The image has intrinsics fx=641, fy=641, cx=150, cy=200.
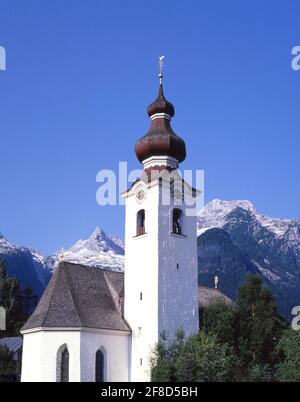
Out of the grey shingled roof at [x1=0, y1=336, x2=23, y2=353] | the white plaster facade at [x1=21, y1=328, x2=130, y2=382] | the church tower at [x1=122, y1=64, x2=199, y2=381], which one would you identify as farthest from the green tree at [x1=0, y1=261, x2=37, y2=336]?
the church tower at [x1=122, y1=64, x2=199, y2=381]

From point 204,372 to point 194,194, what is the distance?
13.2m

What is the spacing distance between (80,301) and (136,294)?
12.2 feet

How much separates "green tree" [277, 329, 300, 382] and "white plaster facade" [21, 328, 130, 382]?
9.98 meters

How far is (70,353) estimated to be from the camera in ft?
122

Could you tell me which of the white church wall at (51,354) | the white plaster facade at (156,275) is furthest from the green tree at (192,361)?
the white church wall at (51,354)

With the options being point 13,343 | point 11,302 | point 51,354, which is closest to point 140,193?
point 51,354

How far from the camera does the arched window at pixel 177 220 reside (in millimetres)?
42125

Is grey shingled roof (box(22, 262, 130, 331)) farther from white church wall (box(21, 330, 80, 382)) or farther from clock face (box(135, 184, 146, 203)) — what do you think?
clock face (box(135, 184, 146, 203))

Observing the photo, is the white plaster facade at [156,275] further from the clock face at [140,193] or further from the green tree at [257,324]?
the green tree at [257,324]

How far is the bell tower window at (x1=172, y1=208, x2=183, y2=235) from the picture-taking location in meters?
42.1

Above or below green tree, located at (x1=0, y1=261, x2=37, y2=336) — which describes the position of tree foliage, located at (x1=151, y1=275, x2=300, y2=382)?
below

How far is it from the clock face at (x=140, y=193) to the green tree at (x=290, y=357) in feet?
41.3

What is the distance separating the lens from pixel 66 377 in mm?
37094

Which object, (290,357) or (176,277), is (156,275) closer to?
(176,277)
